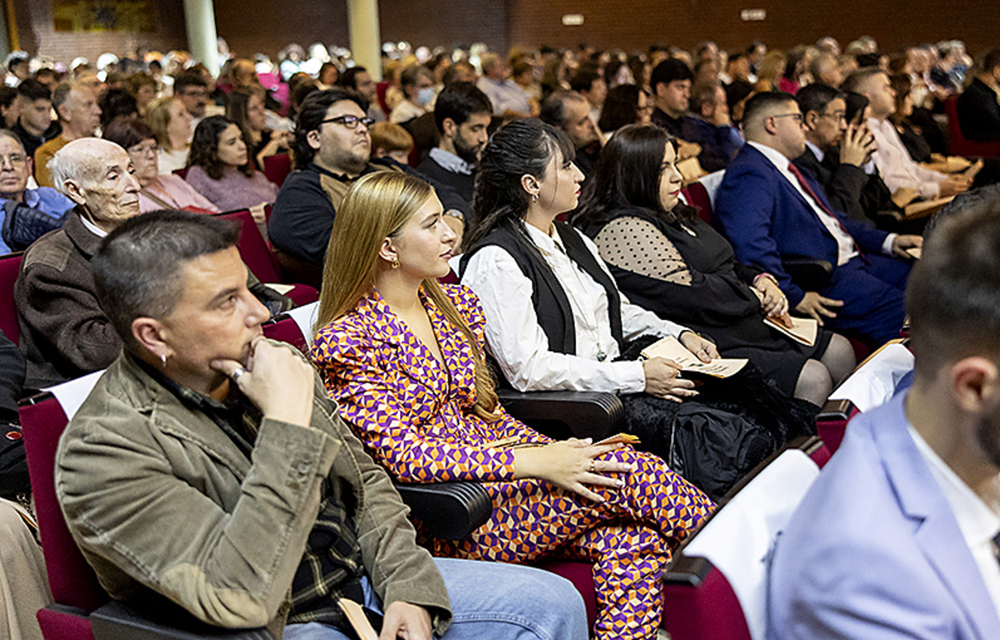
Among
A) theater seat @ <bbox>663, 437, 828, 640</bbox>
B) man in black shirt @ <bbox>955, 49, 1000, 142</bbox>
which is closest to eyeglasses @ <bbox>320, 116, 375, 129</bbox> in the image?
theater seat @ <bbox>663, 437, 828, 640</bbox>

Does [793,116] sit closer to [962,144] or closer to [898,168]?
[898,168]

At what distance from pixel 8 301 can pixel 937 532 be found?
2.34 m

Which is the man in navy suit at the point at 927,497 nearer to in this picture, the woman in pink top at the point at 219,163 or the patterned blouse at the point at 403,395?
the patterned blouse at the point at 403,395

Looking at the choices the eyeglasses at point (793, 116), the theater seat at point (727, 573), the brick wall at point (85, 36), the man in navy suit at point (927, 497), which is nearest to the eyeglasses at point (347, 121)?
the eyeglasses at point (793, 116)

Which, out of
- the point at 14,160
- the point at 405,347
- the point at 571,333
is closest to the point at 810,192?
the point at 571,333

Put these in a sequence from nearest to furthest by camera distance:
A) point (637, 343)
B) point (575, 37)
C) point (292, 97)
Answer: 1. point (637, 343)
2. point (292, 97)
3. point (575, 37)

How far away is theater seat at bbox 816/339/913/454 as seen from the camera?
144 cm

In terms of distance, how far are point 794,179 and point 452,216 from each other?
1.42m

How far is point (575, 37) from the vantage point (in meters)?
17.4

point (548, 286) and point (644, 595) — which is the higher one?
point (548, 286)

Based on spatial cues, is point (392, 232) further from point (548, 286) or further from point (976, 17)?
point (976, 17)

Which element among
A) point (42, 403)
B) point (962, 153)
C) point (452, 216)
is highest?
point (42, 403)

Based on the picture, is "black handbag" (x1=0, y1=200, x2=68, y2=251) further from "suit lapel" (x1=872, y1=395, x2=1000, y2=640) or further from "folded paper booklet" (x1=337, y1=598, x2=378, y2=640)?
"suit lapel" (x1=872, y1=395, x2=1000, y2=640)

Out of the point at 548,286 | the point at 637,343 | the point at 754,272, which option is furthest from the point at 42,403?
the point at 754,272
